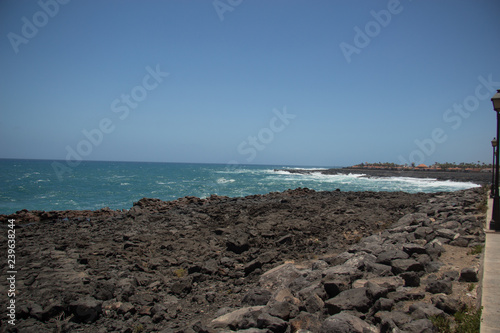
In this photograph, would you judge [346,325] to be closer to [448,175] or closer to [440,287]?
[440,287]

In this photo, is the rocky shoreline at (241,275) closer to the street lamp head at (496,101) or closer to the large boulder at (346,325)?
the large boulder at (346,325)

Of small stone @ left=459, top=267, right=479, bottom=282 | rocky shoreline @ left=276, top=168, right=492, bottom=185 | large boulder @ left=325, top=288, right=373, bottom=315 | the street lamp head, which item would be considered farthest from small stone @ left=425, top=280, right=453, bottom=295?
rocky shoreline @ left=276, top=168, right=492, bottom=185

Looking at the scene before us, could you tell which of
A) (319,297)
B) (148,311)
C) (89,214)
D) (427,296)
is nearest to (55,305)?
(148,311)

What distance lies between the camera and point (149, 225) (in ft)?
40.5

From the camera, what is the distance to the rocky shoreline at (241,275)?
4270 millimetres

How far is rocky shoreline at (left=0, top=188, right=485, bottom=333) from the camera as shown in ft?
14.0

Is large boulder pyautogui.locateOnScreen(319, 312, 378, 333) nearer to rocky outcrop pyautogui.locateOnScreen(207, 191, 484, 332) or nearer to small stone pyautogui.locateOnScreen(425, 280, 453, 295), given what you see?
rocky outcrop pyautogui.locateOnScreen(207, 191, 484, 332)

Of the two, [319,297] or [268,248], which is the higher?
[319,297]

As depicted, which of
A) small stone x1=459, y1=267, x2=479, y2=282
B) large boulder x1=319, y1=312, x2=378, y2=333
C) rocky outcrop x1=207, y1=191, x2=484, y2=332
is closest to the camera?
large boulder x1=319, y1=312, x2=378, y2=333

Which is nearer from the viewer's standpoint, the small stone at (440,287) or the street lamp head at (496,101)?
the small stone at (440,287)

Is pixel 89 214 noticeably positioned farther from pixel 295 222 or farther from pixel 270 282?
pixel 270 282

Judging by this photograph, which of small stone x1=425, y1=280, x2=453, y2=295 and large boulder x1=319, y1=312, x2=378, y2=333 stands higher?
small stone x1=425, y1=280, x2=453, y2=295

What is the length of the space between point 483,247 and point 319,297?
471cm

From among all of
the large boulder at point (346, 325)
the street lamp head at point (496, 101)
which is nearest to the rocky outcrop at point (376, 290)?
the large boulder at point (346, 325)
